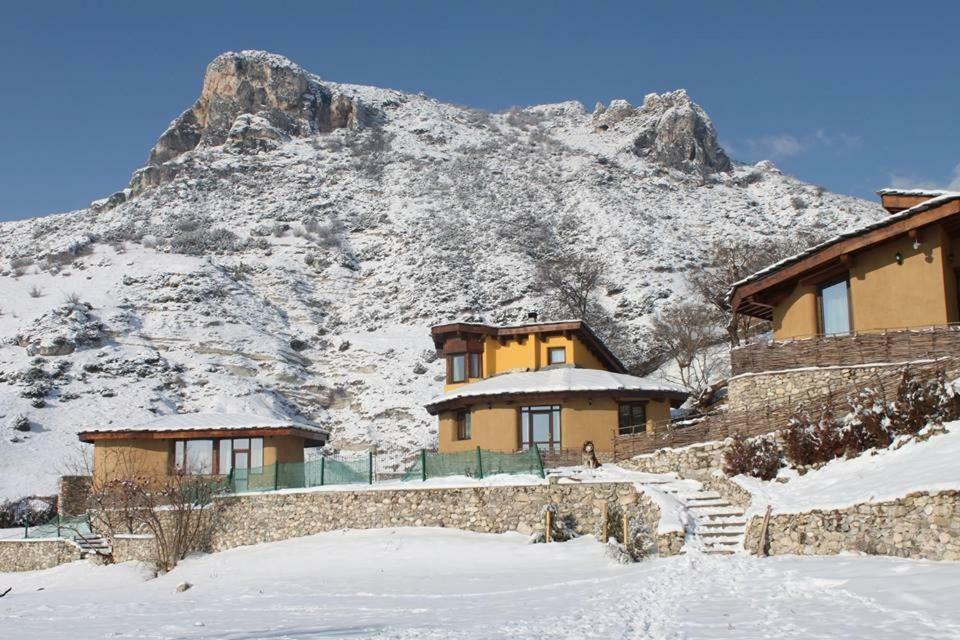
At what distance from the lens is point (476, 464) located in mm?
27812

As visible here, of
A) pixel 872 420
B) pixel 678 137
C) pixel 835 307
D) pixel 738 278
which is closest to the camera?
pixel 872 420

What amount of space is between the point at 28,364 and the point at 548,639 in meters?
54.6

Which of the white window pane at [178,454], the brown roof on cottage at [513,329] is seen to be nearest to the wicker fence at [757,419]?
the brown roof on cottage at [513,329]

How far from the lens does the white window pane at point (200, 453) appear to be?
38375 millimetres

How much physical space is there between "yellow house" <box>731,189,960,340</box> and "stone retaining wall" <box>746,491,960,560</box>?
350 inches

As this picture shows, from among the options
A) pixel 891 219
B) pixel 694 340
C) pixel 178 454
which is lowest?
pixel 178 454

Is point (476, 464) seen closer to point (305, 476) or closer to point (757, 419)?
point (305, 476)

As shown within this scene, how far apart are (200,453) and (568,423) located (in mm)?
15877

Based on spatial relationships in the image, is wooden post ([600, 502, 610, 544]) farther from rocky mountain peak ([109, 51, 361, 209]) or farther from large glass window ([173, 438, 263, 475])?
rocky mountain peak ([109, 51, 361, 209])

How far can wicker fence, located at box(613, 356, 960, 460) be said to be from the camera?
770 inches

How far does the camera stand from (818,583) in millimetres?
13781

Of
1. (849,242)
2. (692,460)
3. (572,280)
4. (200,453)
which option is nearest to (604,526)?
(692,460)

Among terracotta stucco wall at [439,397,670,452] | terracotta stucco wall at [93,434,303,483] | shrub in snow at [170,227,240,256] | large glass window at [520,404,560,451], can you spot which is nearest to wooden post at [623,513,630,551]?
terracotta stucco wall at [439,397,670,452]

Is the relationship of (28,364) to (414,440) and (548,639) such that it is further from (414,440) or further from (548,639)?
(548,639)
